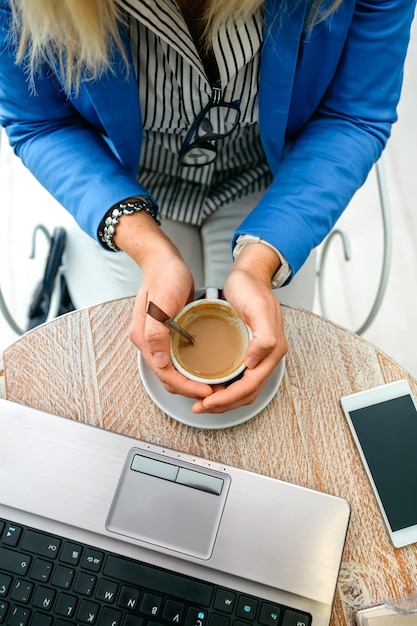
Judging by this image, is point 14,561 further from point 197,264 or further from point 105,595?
point 197,264

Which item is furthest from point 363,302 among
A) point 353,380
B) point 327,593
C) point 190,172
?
point 327,593

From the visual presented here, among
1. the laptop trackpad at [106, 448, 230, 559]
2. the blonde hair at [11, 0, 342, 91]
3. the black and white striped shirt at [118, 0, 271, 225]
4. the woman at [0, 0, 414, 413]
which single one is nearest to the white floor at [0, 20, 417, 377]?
the black and white striped shirt at [118, 0, 271, 225]

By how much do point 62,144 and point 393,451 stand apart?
64cm

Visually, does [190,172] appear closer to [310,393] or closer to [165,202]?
[165,202]

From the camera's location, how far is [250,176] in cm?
102

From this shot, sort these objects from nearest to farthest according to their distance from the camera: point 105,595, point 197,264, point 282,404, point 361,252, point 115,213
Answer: point 105,595 < point 282,404 < point 115,213 < point 197,264 < point 361,252

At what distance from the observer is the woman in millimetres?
643

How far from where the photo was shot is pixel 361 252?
1.60 meters

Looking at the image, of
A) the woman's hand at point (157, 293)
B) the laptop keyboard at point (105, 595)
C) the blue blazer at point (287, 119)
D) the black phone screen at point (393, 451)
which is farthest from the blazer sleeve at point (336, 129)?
the laptop keyboard at point (105, 595)

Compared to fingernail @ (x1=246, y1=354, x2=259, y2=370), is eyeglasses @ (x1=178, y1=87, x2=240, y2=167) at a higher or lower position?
higher

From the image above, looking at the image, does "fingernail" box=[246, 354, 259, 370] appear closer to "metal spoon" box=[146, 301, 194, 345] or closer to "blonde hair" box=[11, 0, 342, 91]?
"metal spoon" box=[146, 301, 194, 345]

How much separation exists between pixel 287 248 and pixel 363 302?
2.86 feet

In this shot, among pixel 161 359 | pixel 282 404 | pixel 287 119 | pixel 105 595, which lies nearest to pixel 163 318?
pixel 161 359

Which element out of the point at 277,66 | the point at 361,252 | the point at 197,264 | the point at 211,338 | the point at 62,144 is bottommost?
the point at 361,252
